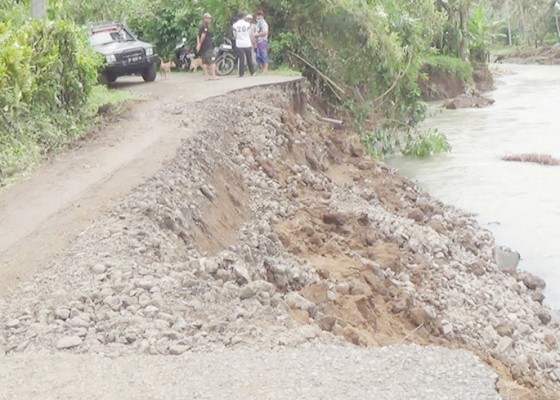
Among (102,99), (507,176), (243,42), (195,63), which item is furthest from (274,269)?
(195,63)

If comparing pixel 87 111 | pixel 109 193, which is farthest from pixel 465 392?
pixel 87 111

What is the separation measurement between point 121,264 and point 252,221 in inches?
169

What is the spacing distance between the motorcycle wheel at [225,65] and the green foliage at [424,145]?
508 cm

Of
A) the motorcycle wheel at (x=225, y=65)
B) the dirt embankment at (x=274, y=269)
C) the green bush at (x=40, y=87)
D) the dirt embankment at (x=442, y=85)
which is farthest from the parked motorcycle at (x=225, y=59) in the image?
the dirt embankment at (x=442, y=85)

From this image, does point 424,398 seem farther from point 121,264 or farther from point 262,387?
point 121,264

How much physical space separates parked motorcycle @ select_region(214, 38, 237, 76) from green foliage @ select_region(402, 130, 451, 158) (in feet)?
16.7

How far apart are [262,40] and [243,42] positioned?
1729mm

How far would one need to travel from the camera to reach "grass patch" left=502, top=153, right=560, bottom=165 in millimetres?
21562

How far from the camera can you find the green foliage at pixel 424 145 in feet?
72.2

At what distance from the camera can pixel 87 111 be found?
14664 mm

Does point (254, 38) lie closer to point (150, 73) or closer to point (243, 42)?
point (243, 42)

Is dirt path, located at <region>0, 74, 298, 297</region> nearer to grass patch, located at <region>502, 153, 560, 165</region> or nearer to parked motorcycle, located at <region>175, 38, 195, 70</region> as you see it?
parked motorcycle, located at <region>175, 38, 195, 70</region>

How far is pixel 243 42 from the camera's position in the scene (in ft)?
64.4

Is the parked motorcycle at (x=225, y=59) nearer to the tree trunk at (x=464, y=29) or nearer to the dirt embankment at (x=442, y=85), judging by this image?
the dirt embankment at (x=442, y=85)
